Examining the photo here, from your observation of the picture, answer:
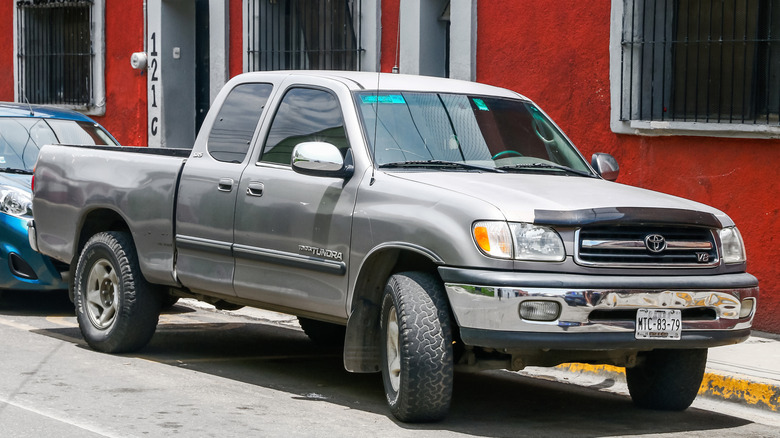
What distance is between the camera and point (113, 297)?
333 inches

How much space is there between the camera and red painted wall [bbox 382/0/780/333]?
1004 cm

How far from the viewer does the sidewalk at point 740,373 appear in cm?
747

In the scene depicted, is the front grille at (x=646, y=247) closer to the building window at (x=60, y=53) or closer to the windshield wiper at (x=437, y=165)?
the windshield wiper at (x=437, y=165)

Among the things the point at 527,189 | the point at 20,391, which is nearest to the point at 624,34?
the point at 527,189

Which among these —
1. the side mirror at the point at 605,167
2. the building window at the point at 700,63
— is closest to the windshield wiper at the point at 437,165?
the side mirror at the point at 605,167

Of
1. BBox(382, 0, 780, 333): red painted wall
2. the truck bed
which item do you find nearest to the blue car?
the truck bed

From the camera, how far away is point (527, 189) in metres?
6.36

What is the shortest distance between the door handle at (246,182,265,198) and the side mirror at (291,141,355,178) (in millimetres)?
519

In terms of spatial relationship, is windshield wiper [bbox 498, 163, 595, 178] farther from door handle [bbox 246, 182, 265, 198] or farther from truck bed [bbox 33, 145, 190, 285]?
truck bed [bbox 33, 145, 190, 285]

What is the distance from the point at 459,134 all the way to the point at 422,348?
1575 millimetres

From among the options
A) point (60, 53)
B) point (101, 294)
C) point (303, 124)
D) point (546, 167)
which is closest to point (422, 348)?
point (546, 167)

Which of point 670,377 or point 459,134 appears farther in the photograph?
point 459,134

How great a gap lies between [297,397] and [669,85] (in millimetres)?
5233

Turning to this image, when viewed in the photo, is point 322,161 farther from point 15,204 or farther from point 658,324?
point 15,204
